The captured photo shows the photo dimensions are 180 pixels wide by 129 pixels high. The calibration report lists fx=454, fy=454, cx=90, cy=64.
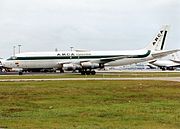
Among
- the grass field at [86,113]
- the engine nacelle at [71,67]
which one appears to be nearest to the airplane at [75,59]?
the engine nacelle at [71,67]

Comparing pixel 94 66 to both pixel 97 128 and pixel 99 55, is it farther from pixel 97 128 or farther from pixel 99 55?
pixel 97 128

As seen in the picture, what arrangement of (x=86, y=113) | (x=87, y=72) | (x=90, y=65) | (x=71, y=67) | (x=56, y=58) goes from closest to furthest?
(x=86, y=113) → (x=90, y=65) → (x=71, y=67) → (x=87, y=72) → (x=56, y=58)

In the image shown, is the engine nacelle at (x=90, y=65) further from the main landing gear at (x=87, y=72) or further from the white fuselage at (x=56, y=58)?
the white fuselage at (x=56, y=58)

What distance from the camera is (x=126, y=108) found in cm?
2053

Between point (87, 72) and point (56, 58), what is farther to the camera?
point (56, 58)

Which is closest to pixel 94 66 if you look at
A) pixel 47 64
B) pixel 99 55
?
pixel 99 55

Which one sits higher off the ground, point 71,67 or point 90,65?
point 90,65

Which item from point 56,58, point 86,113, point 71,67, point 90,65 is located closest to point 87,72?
point 90,65

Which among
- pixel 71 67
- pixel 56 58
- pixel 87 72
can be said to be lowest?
pixel 87 72

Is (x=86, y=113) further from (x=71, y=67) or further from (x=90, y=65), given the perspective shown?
(x=71, y=67)

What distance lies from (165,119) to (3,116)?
627cm

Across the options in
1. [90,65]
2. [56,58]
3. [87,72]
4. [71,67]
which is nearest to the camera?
[90,65]

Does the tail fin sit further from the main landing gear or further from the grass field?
the grass field

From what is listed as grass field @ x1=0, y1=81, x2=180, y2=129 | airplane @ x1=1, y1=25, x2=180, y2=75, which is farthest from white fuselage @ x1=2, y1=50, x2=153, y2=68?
grass field @ x1=0, y1=81, x2=180, y2=129
